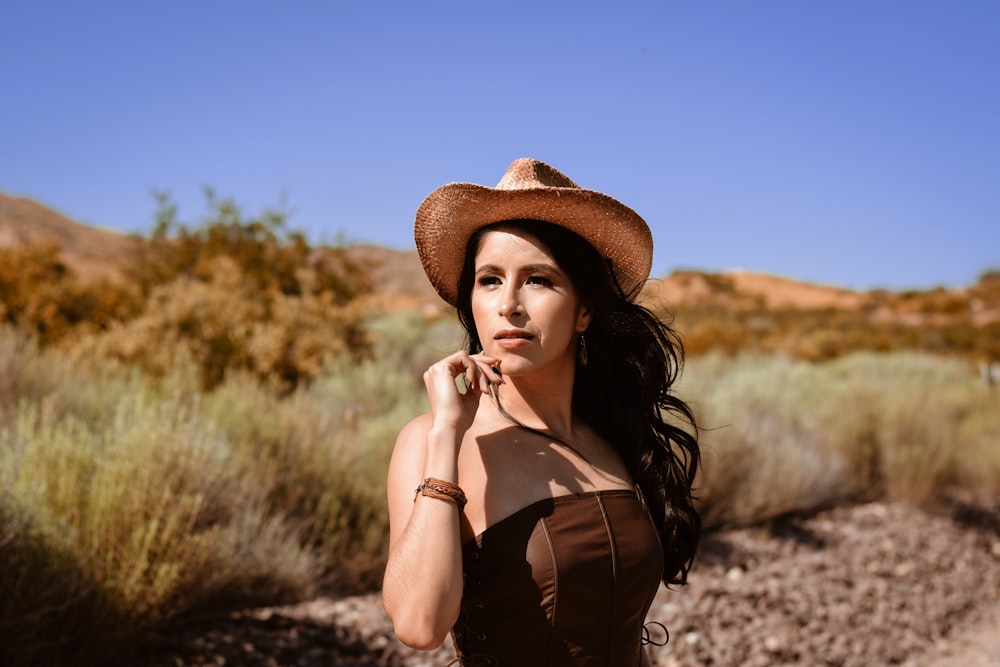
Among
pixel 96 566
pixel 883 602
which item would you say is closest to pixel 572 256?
pixel 96 566

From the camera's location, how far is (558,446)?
2320 millimetres

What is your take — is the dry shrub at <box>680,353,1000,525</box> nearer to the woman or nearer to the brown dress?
the woman

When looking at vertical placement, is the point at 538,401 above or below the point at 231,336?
below

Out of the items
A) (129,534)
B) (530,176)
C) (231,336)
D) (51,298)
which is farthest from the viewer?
(51,298)

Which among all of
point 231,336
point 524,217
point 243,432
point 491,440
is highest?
point 524,217

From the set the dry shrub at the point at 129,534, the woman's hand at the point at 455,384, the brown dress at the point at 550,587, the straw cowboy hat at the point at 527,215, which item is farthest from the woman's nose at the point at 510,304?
the dry shrub at the point at 129,534

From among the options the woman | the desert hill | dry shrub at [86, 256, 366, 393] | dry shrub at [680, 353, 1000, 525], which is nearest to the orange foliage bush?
dry shrub at [86, 256, 366, 393]

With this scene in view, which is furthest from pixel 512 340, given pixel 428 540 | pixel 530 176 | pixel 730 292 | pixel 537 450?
pixel 730 292

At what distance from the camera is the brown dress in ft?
6.53

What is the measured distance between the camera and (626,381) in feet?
8.95

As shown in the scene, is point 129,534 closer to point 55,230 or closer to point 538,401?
point 538,401

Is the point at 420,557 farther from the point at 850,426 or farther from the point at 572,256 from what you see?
the point at 850,426

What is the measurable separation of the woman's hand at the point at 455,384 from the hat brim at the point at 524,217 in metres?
0.43

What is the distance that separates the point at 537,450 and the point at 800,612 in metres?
5.21
